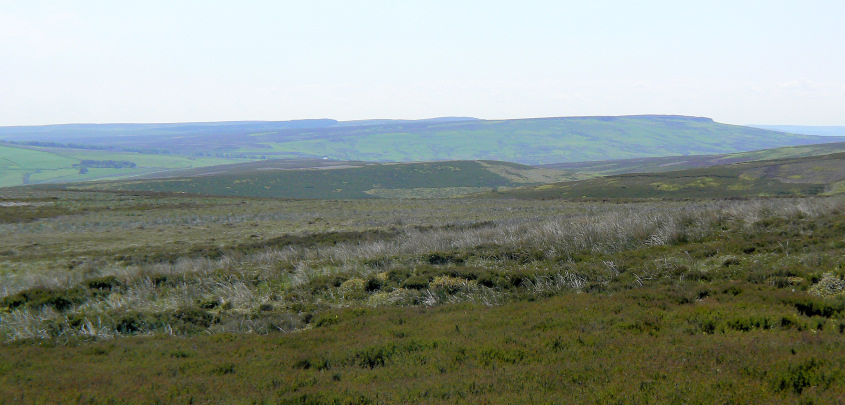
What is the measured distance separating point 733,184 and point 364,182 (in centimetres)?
6872

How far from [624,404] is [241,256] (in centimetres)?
1974

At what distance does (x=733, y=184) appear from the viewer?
5994 cm

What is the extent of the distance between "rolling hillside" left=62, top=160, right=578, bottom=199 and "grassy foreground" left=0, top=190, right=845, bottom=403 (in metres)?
→ 69.4

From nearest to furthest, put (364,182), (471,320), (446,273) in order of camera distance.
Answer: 1. (471,320)
2. (446,273)
3. (364,182)

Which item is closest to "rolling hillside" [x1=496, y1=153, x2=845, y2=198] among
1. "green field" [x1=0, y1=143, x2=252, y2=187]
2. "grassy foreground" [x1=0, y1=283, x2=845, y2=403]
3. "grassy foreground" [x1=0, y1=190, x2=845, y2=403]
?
"grassy foreground" [x1=0, y1=190, x2=845, y2=403]

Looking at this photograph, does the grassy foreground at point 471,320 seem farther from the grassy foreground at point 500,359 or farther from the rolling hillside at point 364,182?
the rolling hillside at point 364,182

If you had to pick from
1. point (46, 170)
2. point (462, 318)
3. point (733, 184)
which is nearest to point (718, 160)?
point (733, 184)

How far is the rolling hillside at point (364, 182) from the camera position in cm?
9494

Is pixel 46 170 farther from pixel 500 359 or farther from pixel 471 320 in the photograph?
pixel 500 359

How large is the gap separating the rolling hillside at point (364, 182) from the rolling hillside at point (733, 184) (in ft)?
90.6

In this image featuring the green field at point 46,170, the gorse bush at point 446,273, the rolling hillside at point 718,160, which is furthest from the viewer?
the green field at point 46,170

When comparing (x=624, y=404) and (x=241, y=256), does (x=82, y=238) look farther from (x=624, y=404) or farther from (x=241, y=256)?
(x=624, y=404)

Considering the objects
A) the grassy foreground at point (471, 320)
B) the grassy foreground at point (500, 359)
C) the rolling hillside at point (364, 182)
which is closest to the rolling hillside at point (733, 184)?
the rolling hillside at point (364, 182)

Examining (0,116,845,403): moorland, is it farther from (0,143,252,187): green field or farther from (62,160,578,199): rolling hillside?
(0,143,252,187): green field
